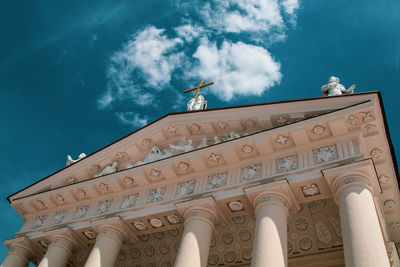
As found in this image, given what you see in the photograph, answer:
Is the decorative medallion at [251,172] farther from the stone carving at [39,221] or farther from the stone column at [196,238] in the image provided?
the stone carving at [39,221]

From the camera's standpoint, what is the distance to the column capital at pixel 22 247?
17250 millimetres

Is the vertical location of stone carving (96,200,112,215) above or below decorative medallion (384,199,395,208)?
above

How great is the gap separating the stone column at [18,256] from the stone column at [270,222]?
9.61 metres

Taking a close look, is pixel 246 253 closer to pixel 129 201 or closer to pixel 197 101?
pixel 129 201

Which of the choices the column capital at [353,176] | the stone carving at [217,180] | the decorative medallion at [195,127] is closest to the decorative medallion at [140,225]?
the stone carving at [217,180]

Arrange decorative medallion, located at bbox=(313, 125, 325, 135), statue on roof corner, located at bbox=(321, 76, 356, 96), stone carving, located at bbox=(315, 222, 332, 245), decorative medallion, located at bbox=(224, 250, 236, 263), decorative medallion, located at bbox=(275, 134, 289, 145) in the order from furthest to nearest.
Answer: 1. decorative medallion, located at bbox=(224, 250, 236, 263)
2. stone carving, located at bbox=(315, 222, 332, 245)
3. statue on roof corner, located at bbox=(321, 76, 356, 96)
4. decorative medallion, located at bbox=(275, 134, 289, 145)
5. decorative medallion, located at bbox=(313, 125, 325, 135)

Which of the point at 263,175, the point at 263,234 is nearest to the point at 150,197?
the point at 263,175

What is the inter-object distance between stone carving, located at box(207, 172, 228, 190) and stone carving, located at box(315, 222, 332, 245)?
3782 millimetres

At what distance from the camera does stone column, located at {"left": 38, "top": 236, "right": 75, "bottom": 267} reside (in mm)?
15805

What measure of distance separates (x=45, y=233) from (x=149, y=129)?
5.76 metres

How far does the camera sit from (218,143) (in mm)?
15289

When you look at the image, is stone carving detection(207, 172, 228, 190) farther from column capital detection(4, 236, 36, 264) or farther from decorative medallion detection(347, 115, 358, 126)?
column capital detection(4, 236, 36, 264)

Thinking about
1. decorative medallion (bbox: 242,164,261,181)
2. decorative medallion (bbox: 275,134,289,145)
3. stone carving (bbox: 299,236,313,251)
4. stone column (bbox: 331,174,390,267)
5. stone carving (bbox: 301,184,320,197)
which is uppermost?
decorative medallion (bbox: 275,134,289,145)

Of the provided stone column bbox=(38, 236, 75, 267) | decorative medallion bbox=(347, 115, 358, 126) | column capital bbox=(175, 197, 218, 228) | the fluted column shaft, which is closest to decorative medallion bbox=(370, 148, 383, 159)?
decorative medallion bbox=(347, 115, 358, 126)
